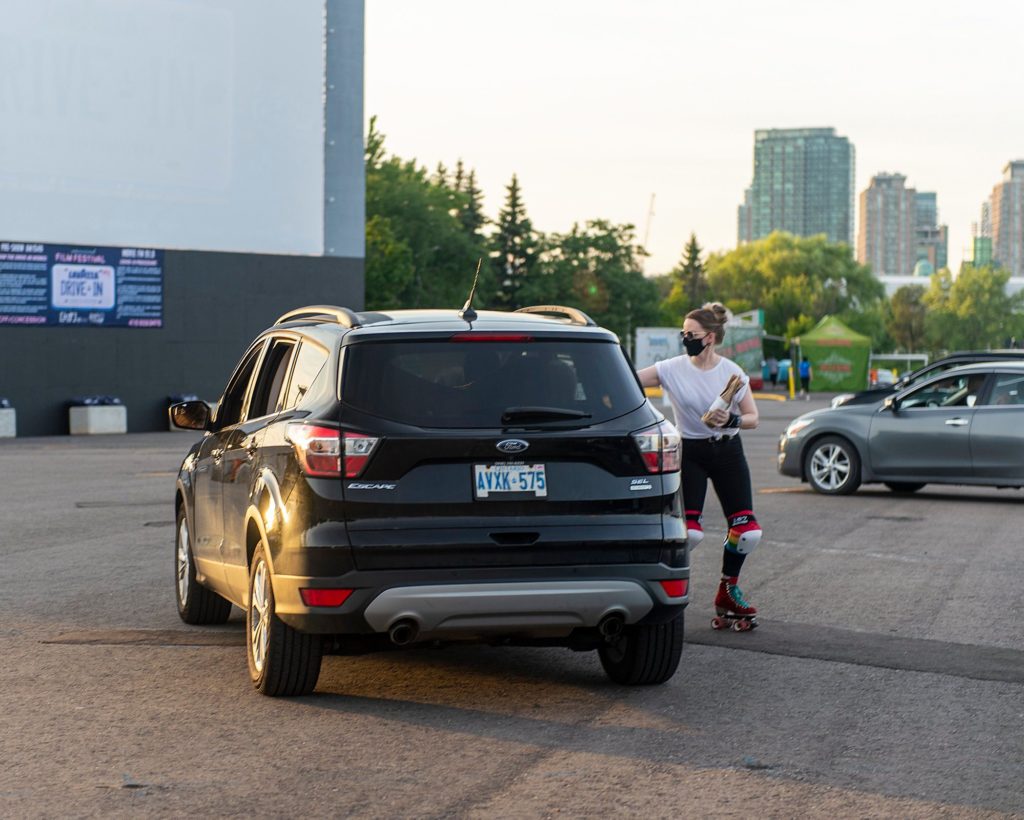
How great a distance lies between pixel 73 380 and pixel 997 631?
30578 millimetres

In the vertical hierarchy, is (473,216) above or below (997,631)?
above

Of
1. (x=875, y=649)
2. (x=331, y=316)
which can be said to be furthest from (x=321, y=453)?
(x=875, y=649)

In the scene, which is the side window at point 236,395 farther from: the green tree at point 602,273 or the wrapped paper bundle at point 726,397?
the green tree at point 602,273

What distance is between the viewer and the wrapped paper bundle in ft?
28.5

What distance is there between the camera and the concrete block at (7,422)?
34.9 metres

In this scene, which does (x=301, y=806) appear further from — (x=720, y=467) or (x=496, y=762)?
(x=720, y=467)

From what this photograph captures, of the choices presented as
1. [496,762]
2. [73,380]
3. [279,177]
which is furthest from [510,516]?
[279,177]

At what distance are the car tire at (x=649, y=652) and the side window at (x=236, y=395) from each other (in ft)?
8.20

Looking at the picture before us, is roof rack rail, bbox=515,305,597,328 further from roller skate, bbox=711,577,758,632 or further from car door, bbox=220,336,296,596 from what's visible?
roller skate, bbox=711,577,758,632

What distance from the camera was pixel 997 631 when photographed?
8.88m

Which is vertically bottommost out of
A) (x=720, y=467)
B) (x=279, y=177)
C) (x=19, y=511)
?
(x=19, y=511)

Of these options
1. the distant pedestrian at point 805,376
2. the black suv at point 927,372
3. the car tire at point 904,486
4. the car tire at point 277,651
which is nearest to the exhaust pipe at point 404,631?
the car tire at point 277,651

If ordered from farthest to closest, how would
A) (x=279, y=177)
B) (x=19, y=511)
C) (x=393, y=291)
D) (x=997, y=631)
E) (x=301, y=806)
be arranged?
1. (x=393, y=291)
2. (x=279, y=177)
3. (x=19, y=511)
4. (x=997, y=631)
5. (x=301, y=806)

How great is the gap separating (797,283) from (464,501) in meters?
123
